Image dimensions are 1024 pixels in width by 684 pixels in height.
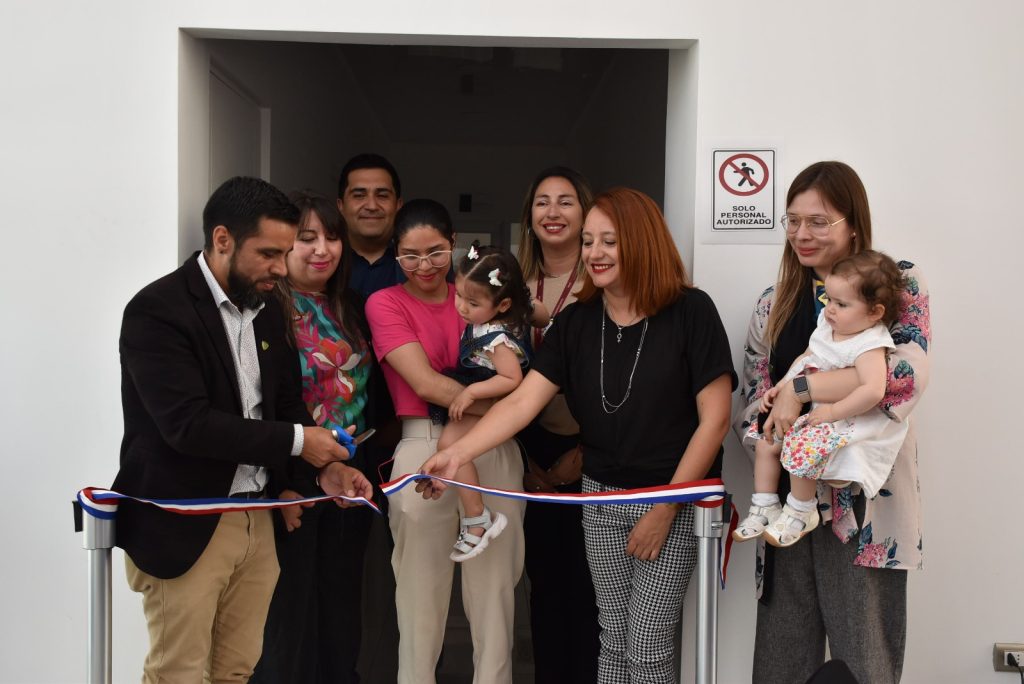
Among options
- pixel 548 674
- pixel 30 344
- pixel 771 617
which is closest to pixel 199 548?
pixel 30 344

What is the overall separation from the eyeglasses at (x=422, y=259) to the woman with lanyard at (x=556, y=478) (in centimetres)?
45

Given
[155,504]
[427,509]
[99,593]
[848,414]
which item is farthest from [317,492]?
[848,414]

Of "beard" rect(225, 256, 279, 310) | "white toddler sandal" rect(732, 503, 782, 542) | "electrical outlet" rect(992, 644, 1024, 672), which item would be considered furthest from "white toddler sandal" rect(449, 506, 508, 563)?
"electrical outlet" rect(992, 644, 1024, 672)

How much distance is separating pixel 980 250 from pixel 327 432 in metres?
2.43

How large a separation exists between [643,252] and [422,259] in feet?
2.48

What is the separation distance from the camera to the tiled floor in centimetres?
402

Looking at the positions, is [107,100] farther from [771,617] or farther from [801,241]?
[771,617]

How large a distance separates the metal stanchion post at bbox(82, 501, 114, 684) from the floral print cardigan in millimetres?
2074

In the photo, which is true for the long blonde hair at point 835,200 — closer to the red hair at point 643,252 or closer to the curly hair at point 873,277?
the curly hair at point 873,277

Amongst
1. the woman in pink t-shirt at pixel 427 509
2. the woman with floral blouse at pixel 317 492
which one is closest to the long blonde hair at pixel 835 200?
the woman in pink t-shirt at pixel 427 509

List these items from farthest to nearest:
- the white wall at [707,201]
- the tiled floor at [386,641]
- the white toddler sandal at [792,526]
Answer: the tiled floor at [386,641]
the white wall at [707,201]
the white toddler sandal at [792,526]

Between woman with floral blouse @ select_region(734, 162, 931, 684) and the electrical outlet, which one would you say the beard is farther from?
the electrical outlet

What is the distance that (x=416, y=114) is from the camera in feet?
30.7

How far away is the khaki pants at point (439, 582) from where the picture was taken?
2.91 meters
